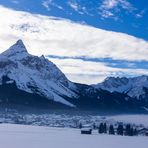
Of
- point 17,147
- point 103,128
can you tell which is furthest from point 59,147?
point 103,128

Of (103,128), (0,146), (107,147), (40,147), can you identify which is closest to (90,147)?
(107,147)

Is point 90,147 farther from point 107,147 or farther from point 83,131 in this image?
point 83,131

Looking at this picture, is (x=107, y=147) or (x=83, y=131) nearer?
(x=107, y=147)

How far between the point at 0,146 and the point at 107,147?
12.0 metres

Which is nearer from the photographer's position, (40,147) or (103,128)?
(40,147)

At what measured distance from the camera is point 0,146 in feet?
159

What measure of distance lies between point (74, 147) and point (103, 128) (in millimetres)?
66975

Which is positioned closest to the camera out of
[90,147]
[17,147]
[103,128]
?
[17,147]

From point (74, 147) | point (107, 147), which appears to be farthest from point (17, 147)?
point (107, 147)

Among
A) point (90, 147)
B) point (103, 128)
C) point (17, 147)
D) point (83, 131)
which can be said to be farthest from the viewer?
point (103, 128)

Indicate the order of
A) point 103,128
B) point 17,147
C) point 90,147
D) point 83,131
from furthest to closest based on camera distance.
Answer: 1. point 103,128
2. point 83,131
3. point 90,147
4. point 17,147

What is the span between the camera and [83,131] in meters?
84.6

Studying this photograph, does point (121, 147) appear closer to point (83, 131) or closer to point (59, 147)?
point (59, 147)

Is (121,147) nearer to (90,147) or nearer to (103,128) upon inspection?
(90,147)
